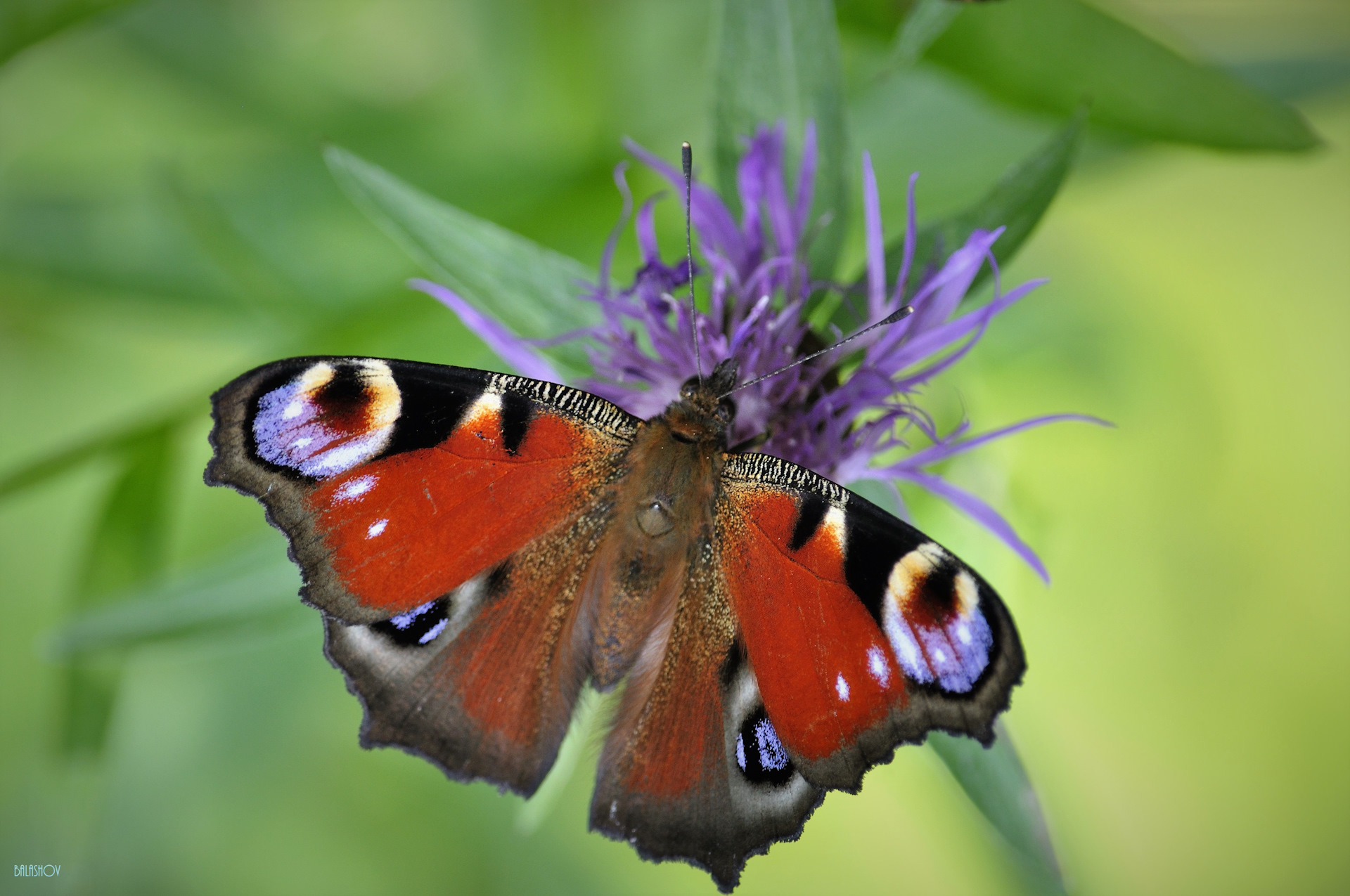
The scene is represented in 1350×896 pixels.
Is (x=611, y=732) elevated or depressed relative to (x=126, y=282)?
elevated

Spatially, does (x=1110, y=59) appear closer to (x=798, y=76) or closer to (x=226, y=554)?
(x=798, y=76)

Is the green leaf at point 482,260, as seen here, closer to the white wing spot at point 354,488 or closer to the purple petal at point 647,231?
the purple petal at point 647,231

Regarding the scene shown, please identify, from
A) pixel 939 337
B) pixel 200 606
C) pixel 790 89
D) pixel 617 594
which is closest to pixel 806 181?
pixel 790 89

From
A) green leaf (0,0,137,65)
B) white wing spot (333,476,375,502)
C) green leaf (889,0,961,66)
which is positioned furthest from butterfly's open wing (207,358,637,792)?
green leaf (0,0,137,65)

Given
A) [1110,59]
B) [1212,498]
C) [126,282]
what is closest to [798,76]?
[1110,59]

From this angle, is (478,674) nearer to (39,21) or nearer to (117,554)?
(117,554)

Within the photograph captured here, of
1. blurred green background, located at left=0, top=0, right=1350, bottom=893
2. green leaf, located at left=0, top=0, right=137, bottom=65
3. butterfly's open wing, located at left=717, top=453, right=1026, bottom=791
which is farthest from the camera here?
blurred green background, located at left=0, top=0, right=1350, bottom=893

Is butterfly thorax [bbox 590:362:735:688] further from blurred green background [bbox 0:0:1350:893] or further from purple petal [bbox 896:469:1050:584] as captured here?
A: blurred green background [bbox 0:0:1350:893]

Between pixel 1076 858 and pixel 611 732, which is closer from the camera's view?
pixel 611 732
